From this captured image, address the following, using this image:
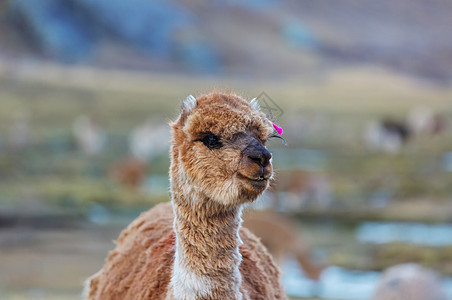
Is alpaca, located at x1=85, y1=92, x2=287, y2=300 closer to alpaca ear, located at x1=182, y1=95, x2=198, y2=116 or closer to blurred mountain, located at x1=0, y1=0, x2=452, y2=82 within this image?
alpaca ear, located at x1=182, y1=95, x2=198, y2=116

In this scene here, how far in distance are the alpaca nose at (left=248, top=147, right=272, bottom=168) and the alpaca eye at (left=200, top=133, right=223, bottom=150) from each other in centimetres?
13

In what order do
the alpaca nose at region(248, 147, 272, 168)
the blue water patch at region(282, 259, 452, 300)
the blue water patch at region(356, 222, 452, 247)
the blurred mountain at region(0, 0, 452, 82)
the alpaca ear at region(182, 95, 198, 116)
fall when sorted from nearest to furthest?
the alpaca nose at region(248, 147, 272, 168) → the alpaca ear at region(182, 95, 198, 116) → the blue water patch at region(282, 259, 452, 300) → the blue water patch at region(356, 222, 452, 247) → the blurred mountain at region(0, 0, 452, 82)

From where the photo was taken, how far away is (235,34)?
1048 centimetres

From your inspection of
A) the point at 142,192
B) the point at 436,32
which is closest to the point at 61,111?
the point at 142,192

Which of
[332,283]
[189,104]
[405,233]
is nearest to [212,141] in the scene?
[189,104]

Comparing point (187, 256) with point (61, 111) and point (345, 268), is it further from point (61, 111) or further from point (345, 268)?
point (61, 111)

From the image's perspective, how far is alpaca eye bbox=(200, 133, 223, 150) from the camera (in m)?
1.96

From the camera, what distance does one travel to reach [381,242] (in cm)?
817

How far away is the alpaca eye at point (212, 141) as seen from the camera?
196cm

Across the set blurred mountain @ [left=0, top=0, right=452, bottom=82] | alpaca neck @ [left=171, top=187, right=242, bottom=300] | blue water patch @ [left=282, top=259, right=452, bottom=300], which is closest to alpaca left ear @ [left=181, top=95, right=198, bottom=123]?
alpaca neck @ [left=171, top=187, right=242, bottom=300]

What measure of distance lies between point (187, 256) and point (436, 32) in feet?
32.7

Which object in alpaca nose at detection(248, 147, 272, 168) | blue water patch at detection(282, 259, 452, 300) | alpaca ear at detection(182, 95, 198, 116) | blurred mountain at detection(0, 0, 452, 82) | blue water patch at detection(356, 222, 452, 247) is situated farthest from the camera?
blurred mountain at detection(0, 0, 452, 82)

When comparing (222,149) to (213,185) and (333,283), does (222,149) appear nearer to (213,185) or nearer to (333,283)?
(213,185)

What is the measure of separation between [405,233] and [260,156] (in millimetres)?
7236
